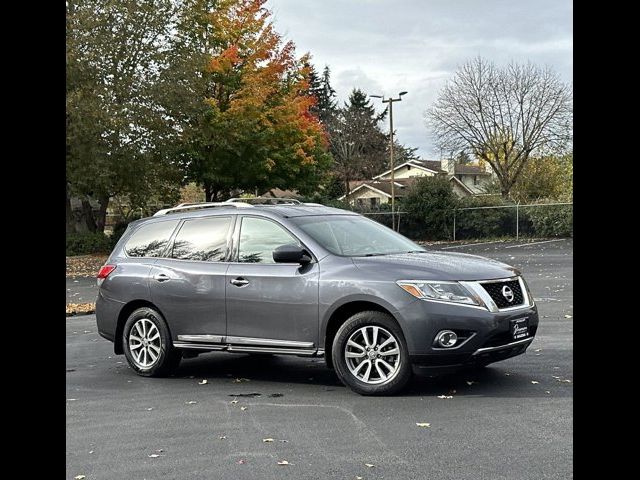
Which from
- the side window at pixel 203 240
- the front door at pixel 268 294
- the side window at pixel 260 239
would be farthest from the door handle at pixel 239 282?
the side window at pixel 203 240

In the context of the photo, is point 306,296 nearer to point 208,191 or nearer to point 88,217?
point 88,217

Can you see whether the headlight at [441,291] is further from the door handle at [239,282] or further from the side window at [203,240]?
the side window at [203,240]

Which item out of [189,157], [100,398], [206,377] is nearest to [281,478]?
[100,398]

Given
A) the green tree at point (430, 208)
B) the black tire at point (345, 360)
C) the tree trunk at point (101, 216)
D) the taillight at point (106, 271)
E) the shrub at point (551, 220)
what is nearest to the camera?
the black tire at point (345, 360)

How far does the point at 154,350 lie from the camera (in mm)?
8859

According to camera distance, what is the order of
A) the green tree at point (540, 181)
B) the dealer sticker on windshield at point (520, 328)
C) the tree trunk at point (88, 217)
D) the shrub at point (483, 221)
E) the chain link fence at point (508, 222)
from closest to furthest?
the dealer sticker on windshield at point (520, 328) → the tree trunk at point (88, 217) → the chain link fence at point (508, 222) → the shrub at point (483, 221) → the green tree at point (540, 181)

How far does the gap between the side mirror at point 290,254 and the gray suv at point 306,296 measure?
1 centimetres

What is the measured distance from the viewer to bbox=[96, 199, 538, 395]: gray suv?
23.9 ft

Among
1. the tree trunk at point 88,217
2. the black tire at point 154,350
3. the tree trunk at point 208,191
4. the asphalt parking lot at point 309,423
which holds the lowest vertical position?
the asphalt parking lot at point 309,423

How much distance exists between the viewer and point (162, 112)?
32.8 m

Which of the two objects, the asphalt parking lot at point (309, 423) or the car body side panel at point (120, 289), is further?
the car body side panel at point (120, 289)

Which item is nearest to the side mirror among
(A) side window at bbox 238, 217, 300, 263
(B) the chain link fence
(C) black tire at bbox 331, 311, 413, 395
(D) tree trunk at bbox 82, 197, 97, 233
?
(A) side window at bbox 238, 217, 300, 263

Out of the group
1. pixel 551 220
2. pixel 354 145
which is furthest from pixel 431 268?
pixel 354 145

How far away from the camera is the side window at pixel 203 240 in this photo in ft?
28.5
